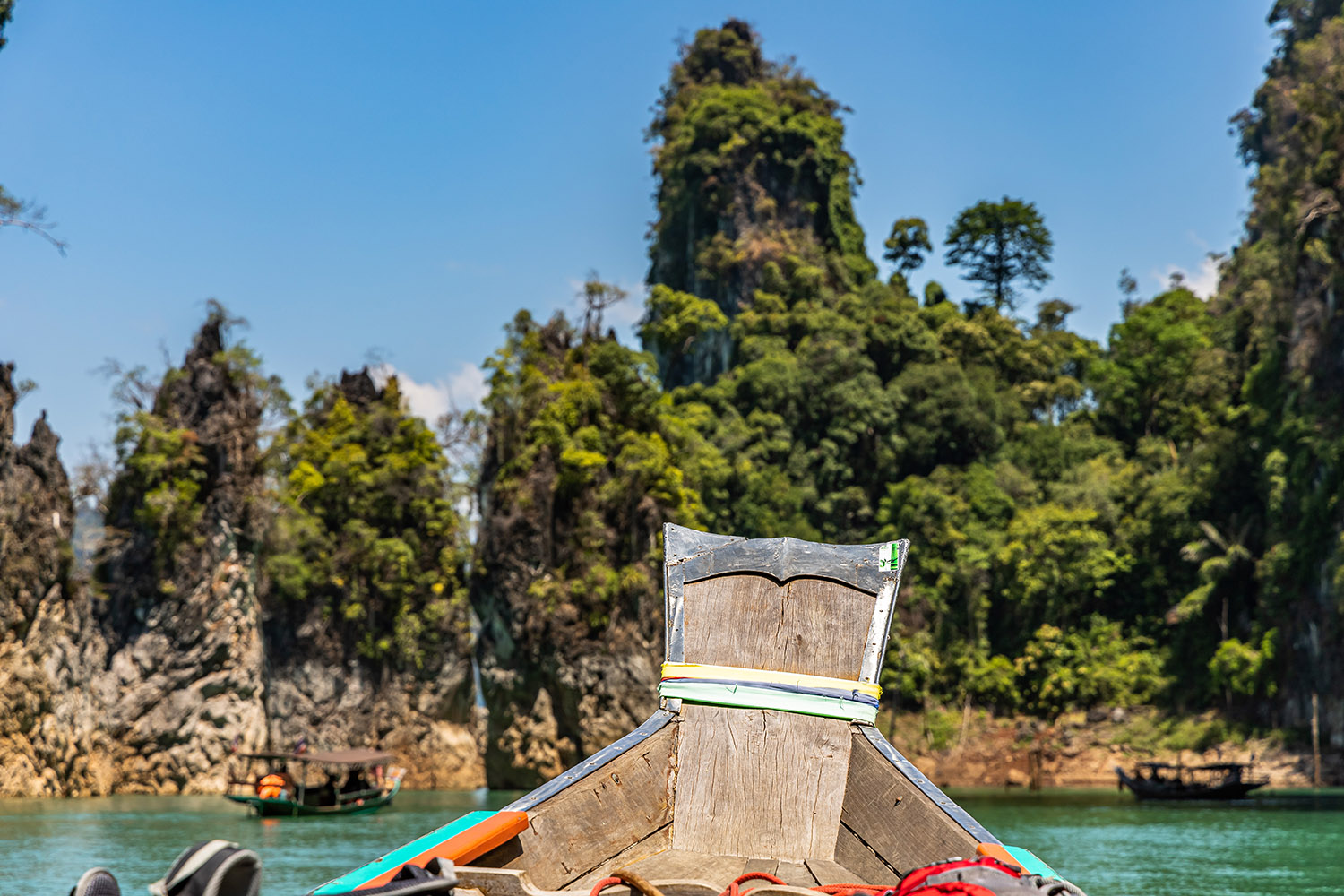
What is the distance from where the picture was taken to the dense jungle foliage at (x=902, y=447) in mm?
28359

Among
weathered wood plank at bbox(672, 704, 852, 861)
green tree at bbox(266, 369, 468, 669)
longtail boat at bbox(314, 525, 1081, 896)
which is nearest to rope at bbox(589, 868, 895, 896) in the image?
longtail boat at bbox(314, 525, 1081, 896)

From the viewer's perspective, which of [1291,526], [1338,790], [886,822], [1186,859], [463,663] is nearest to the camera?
[886,822]

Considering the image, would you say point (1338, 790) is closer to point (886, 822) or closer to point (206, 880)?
point (886, 822)

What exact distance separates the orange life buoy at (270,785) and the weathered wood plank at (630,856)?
20.5m

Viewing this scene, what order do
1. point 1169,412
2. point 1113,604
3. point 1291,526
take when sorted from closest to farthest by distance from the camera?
point 1291,526
point 1113,604
point 1169,412

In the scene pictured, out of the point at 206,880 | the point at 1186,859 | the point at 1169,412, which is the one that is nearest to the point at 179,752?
the point at 1186,859

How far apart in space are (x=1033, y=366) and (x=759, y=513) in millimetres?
13185

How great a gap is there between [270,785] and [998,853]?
72.7 feet

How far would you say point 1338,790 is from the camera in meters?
26.6

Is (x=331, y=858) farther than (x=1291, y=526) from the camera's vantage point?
No

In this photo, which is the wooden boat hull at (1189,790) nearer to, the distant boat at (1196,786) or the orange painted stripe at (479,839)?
the distant boat at (1196,786)

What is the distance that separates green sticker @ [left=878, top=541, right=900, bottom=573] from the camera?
502cm

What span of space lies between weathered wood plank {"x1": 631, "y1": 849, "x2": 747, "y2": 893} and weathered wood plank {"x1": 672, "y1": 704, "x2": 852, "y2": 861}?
0.26 feet

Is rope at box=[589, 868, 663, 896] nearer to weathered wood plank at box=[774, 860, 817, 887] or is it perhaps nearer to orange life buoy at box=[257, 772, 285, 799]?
weathered wood plank at box=[774, 860, 817, 887]
